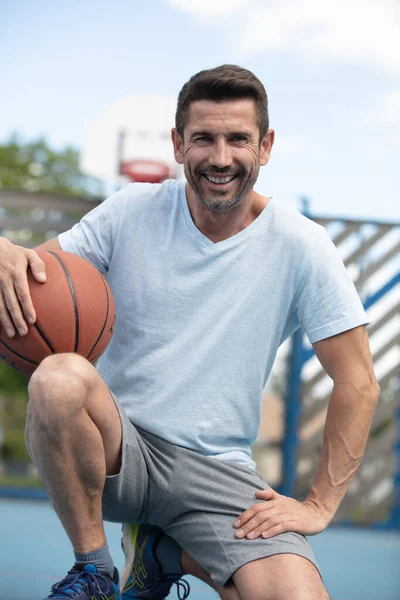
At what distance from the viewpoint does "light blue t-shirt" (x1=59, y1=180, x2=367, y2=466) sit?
2.32 m

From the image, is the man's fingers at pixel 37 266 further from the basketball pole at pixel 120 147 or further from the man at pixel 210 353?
the basketball pole at pixel 120 147

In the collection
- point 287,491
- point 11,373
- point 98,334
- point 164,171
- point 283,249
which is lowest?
point 11,373

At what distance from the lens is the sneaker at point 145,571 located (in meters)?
2.40

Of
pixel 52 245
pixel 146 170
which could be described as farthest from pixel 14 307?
pixel 146 170

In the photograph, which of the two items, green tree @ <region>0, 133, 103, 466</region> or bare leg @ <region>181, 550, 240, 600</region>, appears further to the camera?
green tree @ <region>0, 133, 103, 466</region>

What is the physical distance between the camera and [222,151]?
2.31 m

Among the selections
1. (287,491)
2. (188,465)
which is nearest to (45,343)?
(188,465)

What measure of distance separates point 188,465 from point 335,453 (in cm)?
40

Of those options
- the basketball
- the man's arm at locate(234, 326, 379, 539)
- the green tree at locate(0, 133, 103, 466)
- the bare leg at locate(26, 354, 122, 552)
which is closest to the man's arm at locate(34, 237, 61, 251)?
the basketball

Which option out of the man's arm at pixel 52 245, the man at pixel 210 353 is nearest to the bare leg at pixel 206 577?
the man at pixel 210 353

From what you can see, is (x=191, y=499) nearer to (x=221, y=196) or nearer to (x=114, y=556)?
(x=221, y=196)

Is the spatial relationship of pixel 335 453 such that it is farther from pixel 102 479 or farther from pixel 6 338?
pixel 6 338

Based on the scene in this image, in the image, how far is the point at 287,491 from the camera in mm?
5355

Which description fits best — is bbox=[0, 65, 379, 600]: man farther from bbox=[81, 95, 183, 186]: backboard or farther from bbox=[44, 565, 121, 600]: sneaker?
bbox=[81, 95, 183, 186]: backboard
